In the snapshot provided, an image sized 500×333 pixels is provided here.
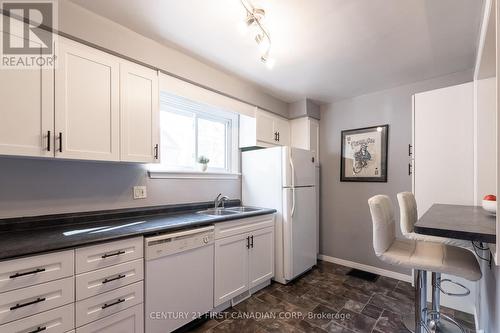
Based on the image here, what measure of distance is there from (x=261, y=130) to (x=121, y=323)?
2381 mm

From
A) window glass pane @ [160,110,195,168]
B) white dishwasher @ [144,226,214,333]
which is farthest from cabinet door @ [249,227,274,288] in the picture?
window glass pane @ [160,110,195,168]

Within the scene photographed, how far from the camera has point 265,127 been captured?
316 centimetres

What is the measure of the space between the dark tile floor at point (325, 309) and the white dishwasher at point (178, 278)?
0.78 feet

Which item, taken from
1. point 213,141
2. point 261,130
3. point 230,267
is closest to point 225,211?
point 230,267

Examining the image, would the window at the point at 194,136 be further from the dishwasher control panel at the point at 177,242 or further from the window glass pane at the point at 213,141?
the dishwasher control panel at the point at 177,242

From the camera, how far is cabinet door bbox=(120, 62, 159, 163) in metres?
1.81

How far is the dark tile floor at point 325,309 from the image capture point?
194 cm

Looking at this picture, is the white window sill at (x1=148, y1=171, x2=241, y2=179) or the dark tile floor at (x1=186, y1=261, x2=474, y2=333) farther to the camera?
the white window sill at (x1=148, y1=171, x2=241, y2=179)

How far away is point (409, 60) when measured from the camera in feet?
7.59

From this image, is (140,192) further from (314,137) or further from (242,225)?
(314,137)

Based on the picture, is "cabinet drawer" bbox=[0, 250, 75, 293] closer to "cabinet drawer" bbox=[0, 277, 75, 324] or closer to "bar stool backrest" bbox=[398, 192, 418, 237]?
"cabinet drawer" bbox=[0, 277, 75, 324]

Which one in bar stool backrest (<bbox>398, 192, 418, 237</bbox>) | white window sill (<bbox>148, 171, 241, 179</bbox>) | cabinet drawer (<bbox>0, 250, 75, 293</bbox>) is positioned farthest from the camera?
white window sill (<bbox>148, 171, 241, 179</bbox>)

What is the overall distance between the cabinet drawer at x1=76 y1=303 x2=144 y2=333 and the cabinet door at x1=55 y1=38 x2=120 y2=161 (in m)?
1.04

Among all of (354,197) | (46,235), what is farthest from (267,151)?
(46,235)
